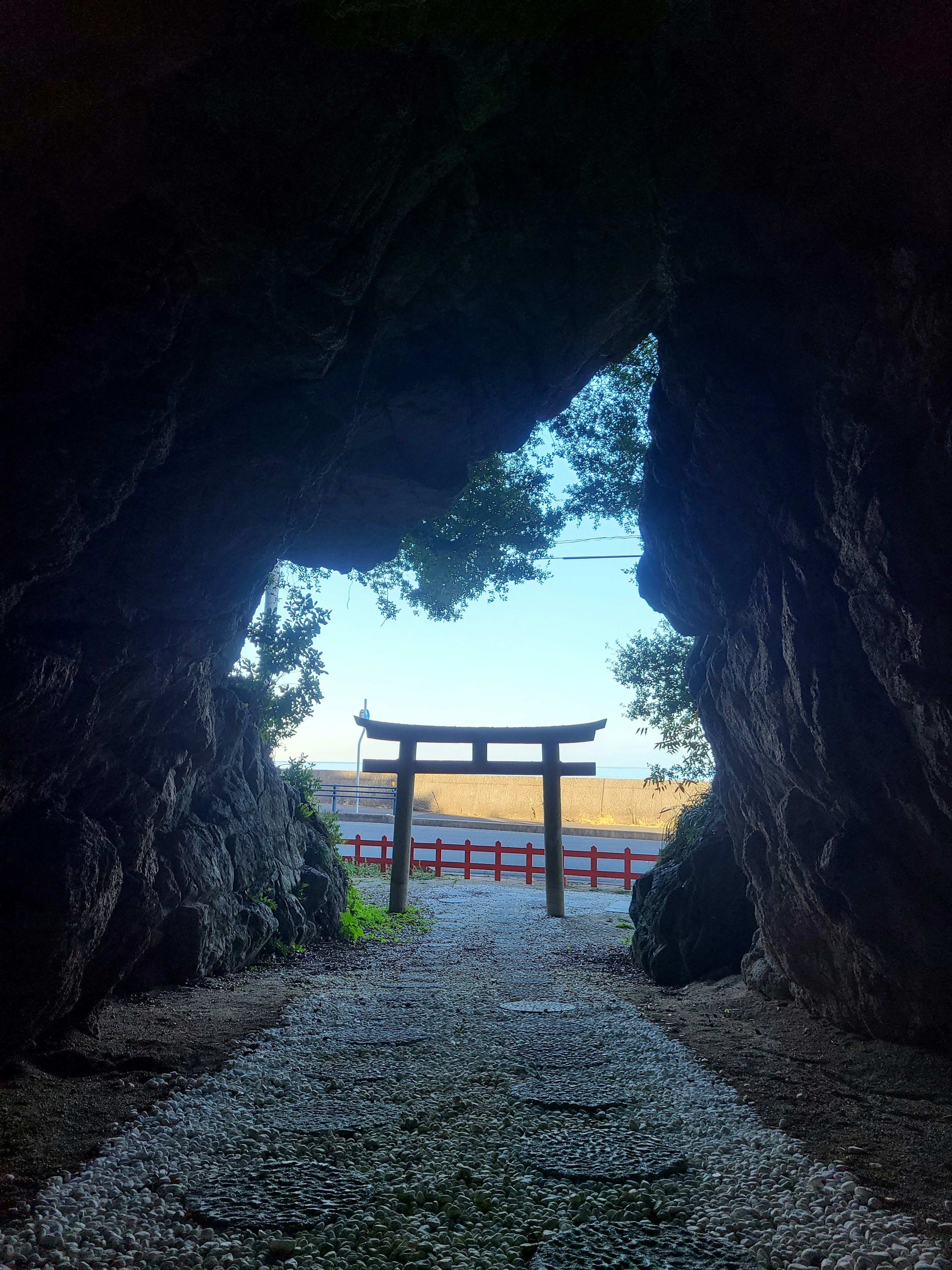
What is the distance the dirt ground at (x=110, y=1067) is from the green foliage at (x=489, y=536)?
27.0 feet

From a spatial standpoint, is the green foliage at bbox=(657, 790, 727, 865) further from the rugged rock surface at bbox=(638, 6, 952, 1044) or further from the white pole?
the white pole

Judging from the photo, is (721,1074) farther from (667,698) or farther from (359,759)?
(359,759)

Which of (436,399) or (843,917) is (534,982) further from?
(436,399)

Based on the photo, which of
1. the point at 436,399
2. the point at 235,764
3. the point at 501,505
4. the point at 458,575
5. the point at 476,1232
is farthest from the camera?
the point at 458,575

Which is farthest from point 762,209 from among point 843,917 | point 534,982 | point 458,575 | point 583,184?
point 458,575

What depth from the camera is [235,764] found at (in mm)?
9008

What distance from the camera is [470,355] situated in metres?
7.44

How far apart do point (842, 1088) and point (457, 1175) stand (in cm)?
274

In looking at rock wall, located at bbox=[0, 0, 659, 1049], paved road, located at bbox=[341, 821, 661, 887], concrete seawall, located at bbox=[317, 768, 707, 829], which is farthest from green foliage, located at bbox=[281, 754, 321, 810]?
concrete seawall, located at bbox=[317, 768, 707, 829]

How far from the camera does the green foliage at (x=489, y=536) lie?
1282cm

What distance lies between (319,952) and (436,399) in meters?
7.61

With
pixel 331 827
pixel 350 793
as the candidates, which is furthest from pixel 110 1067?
pixel 350 793

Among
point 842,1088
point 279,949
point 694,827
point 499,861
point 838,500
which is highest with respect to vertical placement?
point 838,500

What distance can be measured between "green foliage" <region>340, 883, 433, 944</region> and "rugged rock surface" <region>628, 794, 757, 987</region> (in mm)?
4177
